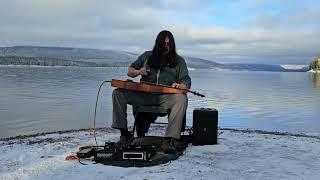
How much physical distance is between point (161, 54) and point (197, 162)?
2.08 metres

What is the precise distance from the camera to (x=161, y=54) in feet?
25.2

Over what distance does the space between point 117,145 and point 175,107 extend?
1045 millimetres

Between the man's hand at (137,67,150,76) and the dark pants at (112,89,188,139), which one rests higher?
the man's hand at (137,67,150,76)

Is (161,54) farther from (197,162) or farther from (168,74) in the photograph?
(197,162)

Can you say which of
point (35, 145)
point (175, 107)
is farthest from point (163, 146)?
point (35, 145)

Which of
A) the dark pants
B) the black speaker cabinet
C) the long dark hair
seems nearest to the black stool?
the dark pants

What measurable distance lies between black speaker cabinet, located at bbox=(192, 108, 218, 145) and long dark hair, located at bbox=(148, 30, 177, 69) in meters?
0.97

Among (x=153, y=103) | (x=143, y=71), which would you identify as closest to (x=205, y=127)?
(x=153, y=103)

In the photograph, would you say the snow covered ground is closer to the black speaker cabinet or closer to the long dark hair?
the black speaker cabinet

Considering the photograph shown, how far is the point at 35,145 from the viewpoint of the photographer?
7660 mm

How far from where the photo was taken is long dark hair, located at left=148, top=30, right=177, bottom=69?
24.8 ft

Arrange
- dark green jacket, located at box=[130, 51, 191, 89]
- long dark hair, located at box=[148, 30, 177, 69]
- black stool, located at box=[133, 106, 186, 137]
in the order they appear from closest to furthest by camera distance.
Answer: black stool, located at box=[133, 106, 186, 137] → long dark hair, located at box=[148, 30, 177, 69] → dark green jacket, located at box=[130, 51, 191, 89]

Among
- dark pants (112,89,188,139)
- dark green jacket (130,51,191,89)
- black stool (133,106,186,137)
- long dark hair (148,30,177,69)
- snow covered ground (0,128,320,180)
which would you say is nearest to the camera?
snow covered ground (0,128,320,180)

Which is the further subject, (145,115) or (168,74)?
(145,115)
